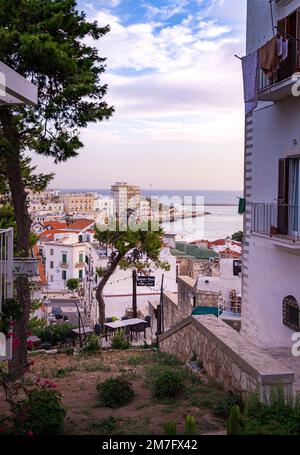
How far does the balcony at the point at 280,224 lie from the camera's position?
411 inches

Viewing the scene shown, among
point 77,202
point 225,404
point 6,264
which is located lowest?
point 225,404

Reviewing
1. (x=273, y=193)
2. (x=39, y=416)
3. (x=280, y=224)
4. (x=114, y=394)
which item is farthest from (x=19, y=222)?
(x=39, y=416)

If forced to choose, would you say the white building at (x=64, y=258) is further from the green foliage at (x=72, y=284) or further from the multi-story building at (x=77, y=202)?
the multi-story building at (x=77, y=202)

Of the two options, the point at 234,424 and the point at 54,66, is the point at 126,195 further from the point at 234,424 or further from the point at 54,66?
the point at 234,424

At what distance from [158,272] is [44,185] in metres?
29.4

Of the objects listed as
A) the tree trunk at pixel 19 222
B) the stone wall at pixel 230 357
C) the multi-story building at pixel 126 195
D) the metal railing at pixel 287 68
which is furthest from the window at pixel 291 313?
the multi-story building at pixel 126 195

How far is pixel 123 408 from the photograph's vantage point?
24.1 ft

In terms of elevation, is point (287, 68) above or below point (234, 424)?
above

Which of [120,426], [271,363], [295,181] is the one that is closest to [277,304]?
[295,181]

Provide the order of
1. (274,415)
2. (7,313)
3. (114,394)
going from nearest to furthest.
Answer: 1. (274,415)
2. (7,313)
3. (114,394)

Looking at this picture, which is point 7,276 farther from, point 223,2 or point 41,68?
point 223,2

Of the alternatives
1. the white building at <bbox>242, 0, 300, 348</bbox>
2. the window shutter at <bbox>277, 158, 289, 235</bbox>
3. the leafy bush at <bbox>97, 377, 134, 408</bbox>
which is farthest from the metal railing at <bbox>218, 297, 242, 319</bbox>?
the leafy bush at <bbox>97, 377, 134, 408</bbox>

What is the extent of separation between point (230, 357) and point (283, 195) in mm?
4991

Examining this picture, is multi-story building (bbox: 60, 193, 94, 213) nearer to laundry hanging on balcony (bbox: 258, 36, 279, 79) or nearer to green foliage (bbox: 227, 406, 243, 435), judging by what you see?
laundry hanging on balcony (bbox: 258, 36, 279, 79)
